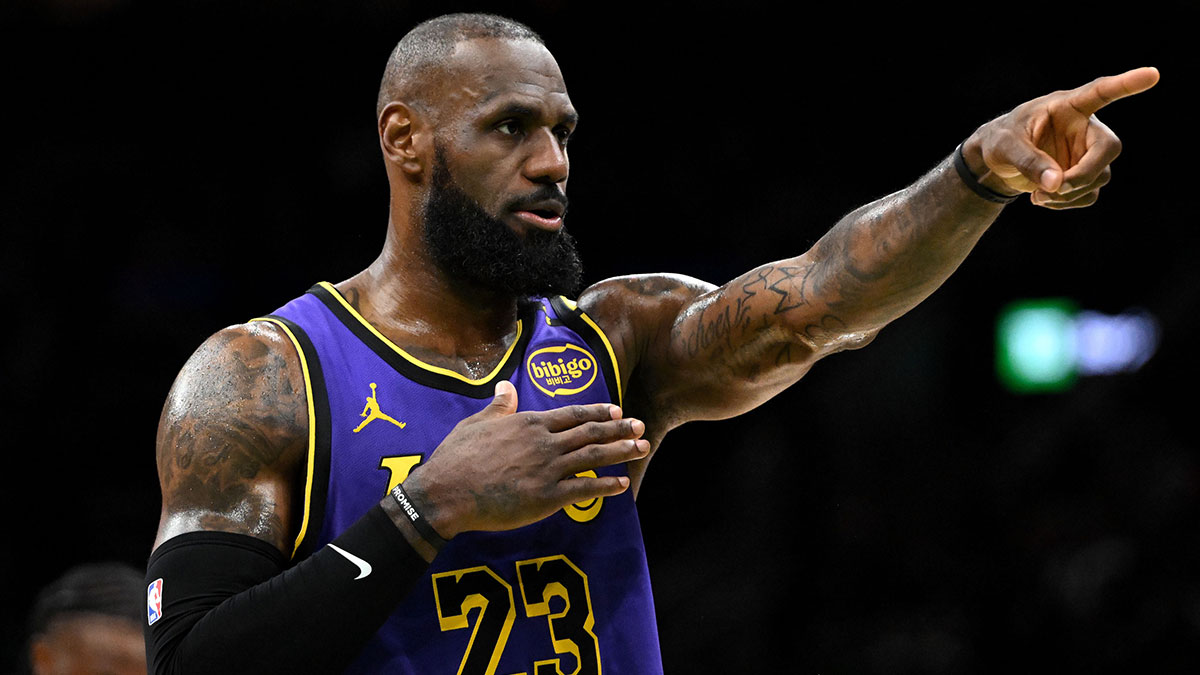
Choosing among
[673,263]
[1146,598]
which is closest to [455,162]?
[673,263]

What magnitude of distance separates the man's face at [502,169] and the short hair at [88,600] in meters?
1.51

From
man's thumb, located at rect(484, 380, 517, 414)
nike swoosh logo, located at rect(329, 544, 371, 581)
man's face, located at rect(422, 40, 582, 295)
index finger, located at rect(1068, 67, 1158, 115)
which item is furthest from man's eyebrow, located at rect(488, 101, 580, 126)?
index finger, located at rect(1068, 67, 1158, 115)

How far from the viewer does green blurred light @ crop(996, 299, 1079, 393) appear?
916 centimetres

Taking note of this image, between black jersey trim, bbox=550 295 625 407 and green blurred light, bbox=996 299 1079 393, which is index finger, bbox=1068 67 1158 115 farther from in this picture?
green blurred light, bbox=996 299 1079 393

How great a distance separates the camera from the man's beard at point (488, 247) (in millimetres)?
3154

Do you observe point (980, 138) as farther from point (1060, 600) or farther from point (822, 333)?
point (1060, 600)

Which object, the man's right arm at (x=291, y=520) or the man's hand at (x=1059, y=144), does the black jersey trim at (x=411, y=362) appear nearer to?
the man's right arm at (x=291, y=520)

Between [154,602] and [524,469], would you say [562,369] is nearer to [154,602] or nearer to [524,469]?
[524,469]

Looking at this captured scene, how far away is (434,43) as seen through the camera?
3.28 metres

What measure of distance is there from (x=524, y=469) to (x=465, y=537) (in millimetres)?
364

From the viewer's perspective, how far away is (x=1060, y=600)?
758 cm

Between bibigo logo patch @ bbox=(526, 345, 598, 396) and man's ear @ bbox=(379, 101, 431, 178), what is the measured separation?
22.4 inches

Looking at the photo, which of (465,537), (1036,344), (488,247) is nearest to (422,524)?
(465,537)

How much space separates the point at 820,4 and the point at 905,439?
3.02 meters
